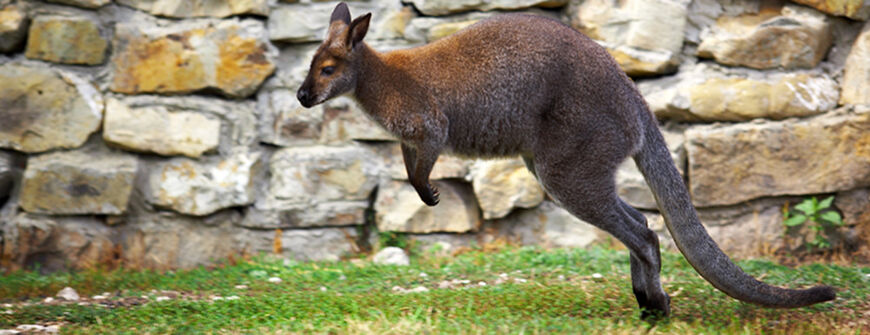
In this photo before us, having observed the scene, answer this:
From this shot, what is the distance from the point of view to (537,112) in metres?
3.82

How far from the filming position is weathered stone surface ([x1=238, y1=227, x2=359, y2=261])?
6020mm

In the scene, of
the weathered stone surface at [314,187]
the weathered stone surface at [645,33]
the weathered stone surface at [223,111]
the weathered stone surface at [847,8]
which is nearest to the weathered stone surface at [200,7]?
the weathered stone surface at [223,111]

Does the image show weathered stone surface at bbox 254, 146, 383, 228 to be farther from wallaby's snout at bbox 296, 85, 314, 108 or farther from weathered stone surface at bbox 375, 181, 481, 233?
wallaby's snout at bbox 296, 85, 314, 108

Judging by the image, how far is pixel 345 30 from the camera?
3.81m

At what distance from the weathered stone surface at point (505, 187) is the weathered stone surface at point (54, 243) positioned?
276 centimetres

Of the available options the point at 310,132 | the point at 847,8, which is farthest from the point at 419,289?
the point at 847,8

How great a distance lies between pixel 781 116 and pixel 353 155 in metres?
3.09

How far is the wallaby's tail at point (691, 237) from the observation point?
3.85 meters

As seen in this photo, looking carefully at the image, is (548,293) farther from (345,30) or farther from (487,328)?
(345,30)

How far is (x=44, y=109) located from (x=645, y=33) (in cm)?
433

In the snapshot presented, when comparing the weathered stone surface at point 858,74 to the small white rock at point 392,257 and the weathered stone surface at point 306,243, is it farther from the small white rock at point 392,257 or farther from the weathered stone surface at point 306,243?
the weathered stone surface at point 306,243

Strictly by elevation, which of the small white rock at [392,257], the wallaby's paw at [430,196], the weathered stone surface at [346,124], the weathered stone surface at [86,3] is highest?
the weathered stone surface at [86,3]

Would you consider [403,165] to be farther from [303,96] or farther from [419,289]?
[303,96]

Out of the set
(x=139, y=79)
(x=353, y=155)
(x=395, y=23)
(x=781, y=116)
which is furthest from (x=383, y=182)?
(x=781, y=116)
